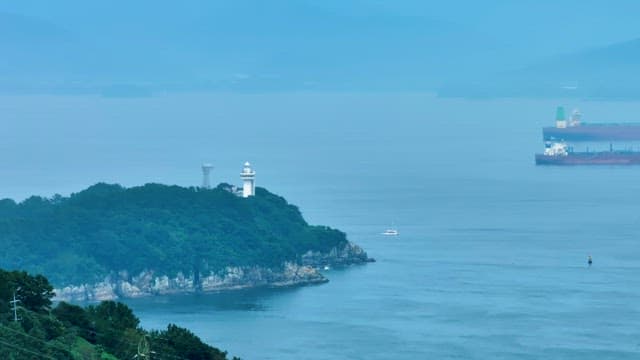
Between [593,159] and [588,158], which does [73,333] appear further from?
[588,158]

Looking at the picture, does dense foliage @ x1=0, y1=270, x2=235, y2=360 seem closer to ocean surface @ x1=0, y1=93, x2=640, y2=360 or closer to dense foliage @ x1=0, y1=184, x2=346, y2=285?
ocean surface @ x1=0, y1=93, x2=640, y2=360

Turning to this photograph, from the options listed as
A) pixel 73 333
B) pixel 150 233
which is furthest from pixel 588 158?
pixel 73 333

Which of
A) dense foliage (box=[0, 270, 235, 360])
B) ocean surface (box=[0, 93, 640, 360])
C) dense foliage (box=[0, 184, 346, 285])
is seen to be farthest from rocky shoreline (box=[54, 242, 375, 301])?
dense foliage (box=[0, 270, 235, 360])

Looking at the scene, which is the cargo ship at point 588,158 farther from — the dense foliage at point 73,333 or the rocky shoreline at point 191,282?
the dense foliage at point 73,333

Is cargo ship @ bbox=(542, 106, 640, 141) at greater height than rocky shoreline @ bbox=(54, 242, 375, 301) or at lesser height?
greater

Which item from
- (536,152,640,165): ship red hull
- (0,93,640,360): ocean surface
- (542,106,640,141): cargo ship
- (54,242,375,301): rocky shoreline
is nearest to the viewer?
(0,93,640,360): ocean surface
